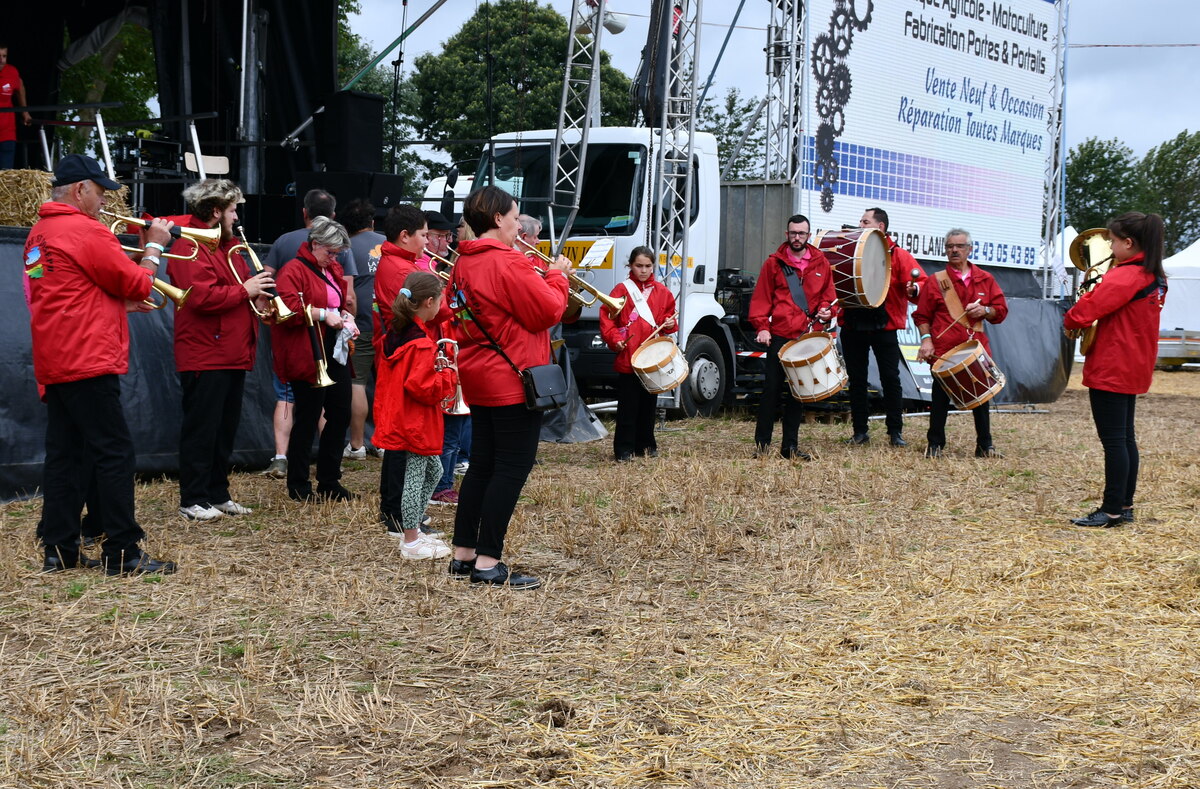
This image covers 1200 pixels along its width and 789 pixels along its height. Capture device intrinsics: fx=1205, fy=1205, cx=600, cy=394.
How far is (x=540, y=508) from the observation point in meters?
7.02

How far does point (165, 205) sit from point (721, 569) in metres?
7.79

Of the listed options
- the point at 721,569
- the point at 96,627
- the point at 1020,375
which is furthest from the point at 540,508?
the point at 1020,375

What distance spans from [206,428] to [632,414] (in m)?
3.49

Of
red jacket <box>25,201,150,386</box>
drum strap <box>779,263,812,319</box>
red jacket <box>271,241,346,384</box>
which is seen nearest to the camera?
red jacket <box>25,201,150,386</box>

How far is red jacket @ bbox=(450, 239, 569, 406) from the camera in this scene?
15.9 ft

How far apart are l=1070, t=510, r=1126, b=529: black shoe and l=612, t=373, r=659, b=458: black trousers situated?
328cm

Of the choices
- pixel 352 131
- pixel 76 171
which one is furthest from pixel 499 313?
pixel 352 131

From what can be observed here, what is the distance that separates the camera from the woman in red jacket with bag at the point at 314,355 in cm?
670

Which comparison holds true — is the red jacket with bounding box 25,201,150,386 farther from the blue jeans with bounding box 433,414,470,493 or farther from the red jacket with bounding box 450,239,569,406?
the blue jeans with bounding box 433,414,470,493

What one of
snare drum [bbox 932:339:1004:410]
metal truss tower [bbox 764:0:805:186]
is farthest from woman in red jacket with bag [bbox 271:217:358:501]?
metal truss tower [bbox 764:0:805:186]

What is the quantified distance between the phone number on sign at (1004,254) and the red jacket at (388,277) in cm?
944

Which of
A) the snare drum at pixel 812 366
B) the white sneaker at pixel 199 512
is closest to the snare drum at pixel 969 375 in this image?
the snare drum at pixel 812 366

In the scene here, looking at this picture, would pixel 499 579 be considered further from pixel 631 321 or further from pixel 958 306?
pixel 958 306

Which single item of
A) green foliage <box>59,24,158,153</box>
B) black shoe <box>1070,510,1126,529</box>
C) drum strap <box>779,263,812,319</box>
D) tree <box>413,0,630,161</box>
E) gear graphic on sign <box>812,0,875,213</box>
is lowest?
black shoe <box>1070,510,1126,529</box>
